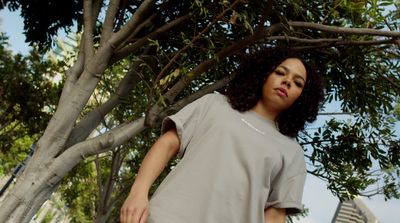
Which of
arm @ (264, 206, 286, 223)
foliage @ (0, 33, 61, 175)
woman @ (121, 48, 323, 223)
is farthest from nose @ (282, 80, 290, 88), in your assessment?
foliage @ (0, 33, 61, 175)

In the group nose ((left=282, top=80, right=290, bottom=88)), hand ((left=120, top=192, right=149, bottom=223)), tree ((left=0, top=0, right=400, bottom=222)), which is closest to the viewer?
hand ((left=120, top=192, right=149, bottom=223))

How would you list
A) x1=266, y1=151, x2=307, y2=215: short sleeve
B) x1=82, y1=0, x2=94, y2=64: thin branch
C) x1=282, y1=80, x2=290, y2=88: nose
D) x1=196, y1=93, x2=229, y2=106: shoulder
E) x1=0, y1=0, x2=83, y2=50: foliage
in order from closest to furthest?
1. x1=266, y1=151, x2=307, y2=215: short sleeve
2. x1=196, y1=93, x2=229, y2=106: shoulder
3. x1=282, y1=80, x2=290, y2=88: nose
4. x1=82, y1=0, x2=94, y2=64: thin branch
5. x1=0, y1=0, x2=83, y2=50: foliage

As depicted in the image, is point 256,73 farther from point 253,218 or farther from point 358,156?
point 358,156

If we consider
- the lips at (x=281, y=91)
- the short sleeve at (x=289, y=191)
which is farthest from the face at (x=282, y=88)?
the short sleeve at (x=289, y=191)

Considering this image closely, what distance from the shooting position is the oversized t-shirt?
4.43 ft

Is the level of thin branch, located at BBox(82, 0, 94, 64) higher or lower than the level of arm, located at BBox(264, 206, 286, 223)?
higher

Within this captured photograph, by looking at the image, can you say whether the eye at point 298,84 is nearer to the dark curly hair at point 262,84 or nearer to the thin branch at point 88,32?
the dark curly hair at point 262,84

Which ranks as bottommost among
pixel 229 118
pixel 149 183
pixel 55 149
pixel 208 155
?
pixel 55 149

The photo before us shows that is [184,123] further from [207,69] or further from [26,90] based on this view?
[26,90]

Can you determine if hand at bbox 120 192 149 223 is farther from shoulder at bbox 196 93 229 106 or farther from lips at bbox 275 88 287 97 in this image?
lips at bbox 275 88 287 97

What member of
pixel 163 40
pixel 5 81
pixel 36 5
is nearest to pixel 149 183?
pixel 163 40

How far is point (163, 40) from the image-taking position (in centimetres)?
450

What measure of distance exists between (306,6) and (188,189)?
138 inches

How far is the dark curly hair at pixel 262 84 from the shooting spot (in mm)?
1840
